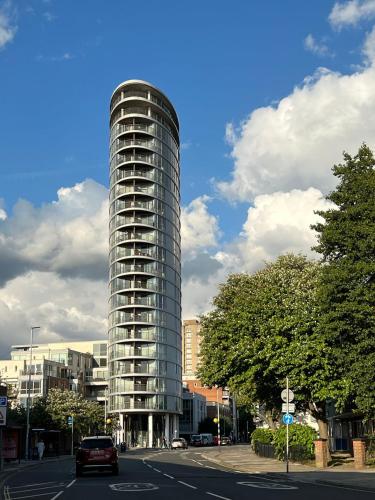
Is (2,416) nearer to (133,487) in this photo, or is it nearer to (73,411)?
(133,487)

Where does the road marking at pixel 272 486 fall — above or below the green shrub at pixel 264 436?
above

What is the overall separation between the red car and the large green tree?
10.8 m

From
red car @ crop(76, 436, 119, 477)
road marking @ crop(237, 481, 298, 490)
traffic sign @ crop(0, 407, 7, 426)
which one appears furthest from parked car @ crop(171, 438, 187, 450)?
road marking @ crop(237, 481, 298, 490)

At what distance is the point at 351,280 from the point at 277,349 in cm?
616

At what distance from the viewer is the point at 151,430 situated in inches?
3999

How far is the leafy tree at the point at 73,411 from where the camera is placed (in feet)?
265

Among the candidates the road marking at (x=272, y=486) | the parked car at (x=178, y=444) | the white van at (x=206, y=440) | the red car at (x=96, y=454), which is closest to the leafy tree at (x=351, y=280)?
the road marking at (x=272, y=486)

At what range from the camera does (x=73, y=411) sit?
8438 centimetres

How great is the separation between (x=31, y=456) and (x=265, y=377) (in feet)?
108

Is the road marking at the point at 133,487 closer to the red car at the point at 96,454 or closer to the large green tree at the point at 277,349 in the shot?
the red car at the point at 96,454

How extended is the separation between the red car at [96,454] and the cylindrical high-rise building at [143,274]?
72.0m

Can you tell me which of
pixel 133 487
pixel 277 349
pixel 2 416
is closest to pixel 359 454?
pixel 277 349

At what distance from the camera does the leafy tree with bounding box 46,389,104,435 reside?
80.8 m

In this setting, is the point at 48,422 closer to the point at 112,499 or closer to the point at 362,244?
the point at 362,244
